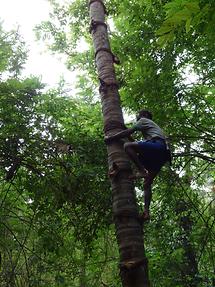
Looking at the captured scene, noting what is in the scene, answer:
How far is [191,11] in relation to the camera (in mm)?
2539

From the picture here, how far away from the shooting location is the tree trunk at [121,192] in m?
3.18

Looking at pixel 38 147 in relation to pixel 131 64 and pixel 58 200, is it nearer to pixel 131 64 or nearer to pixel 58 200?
pixel 58 200

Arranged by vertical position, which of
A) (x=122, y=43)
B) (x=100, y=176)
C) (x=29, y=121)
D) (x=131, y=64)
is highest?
(x=122, y=43)

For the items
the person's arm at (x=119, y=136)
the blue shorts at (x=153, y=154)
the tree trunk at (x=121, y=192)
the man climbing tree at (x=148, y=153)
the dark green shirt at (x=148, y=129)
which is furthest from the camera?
the dark green shirt at (x=148, y=129)

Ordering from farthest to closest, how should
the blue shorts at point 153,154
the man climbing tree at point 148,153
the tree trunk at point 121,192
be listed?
the blue shorts at point 153,154 < the man climbing tree at point 148,153 < the tree trunk at point 121,192

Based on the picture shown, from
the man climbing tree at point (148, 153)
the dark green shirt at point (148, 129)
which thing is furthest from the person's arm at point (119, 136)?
the dark green shirt at point (148, 129)

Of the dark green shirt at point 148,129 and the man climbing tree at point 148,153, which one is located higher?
the dark green shirt at point 148,129

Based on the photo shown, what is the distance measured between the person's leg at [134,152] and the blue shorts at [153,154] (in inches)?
4.1

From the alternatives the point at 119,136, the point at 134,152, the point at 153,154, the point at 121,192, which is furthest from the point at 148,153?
the point at 121,192

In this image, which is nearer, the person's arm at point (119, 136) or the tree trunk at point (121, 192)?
the tree trunk at point (121, 192)

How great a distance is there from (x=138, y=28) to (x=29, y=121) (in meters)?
2.50

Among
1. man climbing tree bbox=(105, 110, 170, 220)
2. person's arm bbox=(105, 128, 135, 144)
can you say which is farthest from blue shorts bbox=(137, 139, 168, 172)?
person's arm bbox=(105, 128, 135, 144)

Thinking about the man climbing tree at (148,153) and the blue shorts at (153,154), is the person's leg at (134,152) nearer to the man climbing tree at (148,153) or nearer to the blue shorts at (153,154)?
the man climbing tree at (148,153)

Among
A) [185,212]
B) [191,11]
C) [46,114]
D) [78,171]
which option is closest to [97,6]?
[46,114]
